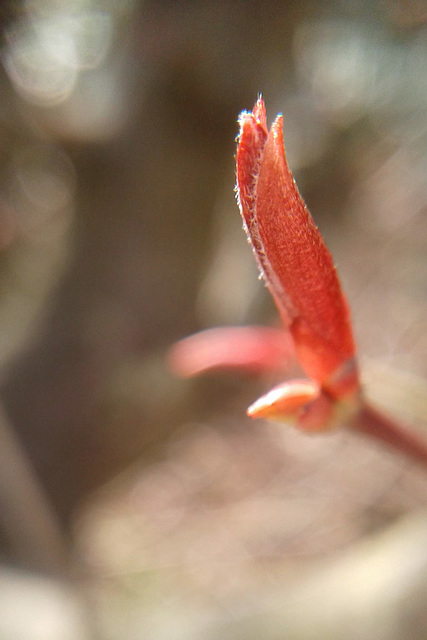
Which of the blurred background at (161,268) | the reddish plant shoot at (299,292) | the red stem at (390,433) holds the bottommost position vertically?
the red stem at (390,433)

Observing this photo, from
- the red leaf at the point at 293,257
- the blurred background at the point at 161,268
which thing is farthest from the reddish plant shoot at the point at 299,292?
the blurred background at the point at 161,268

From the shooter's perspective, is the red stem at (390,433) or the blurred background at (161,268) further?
the blurred background at (161,268)

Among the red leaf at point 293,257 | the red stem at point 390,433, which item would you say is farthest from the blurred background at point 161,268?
the red leaf at point 293,257

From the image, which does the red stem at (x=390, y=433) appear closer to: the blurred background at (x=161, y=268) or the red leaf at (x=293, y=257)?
the red leaf at (x=293, y=257)

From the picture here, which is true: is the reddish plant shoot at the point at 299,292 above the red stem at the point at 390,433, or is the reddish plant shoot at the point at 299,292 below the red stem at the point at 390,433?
above

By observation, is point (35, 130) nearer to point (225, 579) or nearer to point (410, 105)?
point (410, 105)

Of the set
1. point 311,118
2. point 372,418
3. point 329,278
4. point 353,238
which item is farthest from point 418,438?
point 353,238

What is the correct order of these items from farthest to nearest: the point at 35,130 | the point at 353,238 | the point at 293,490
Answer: the point at 353,238 → the point at 293,490 → the point at 35,130
